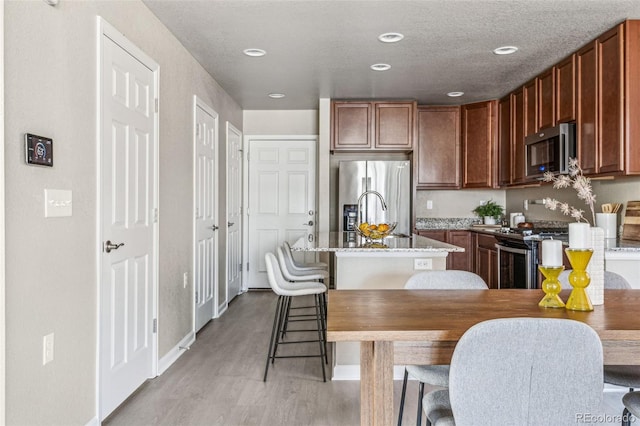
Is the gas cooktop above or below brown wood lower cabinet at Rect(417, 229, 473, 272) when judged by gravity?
above

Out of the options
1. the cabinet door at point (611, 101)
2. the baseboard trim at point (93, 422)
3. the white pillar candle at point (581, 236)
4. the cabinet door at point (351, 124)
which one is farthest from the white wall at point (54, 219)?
the cabinet door at point (611, 101)

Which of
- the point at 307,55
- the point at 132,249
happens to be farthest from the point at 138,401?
the point at 307,55

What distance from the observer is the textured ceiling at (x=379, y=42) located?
9.49 ft

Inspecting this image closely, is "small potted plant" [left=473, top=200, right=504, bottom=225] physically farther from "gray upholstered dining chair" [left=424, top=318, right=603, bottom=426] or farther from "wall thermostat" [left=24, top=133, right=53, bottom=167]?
"wall thermostat" [left=24, top=133, right=53, bottom=167]

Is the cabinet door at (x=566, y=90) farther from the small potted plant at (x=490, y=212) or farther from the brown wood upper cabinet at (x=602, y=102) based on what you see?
the small potted plant at (x=490, y=212)

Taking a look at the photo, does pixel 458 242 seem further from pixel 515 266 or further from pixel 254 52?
pixel 254 52

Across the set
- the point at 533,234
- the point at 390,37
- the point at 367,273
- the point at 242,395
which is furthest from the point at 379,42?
the point at 242,395

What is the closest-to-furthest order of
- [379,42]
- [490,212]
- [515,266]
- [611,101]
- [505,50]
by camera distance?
[611,101] < [379,42] < [505,50] < [515,266] < [490,212]

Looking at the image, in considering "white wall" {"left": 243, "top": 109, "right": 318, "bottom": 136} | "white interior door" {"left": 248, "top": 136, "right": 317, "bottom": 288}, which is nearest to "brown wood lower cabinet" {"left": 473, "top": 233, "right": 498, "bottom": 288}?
"white interior door" {"left": 248, "top": 136, "right": 317, "bottom": 288}

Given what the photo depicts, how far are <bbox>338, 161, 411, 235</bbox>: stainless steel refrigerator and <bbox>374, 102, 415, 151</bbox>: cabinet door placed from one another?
292 millimetres

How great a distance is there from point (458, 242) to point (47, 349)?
4.47 m

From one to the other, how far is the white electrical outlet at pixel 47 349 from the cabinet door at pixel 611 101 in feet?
11.2

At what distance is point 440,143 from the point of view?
562cm

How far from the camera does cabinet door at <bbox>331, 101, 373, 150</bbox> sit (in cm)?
540
